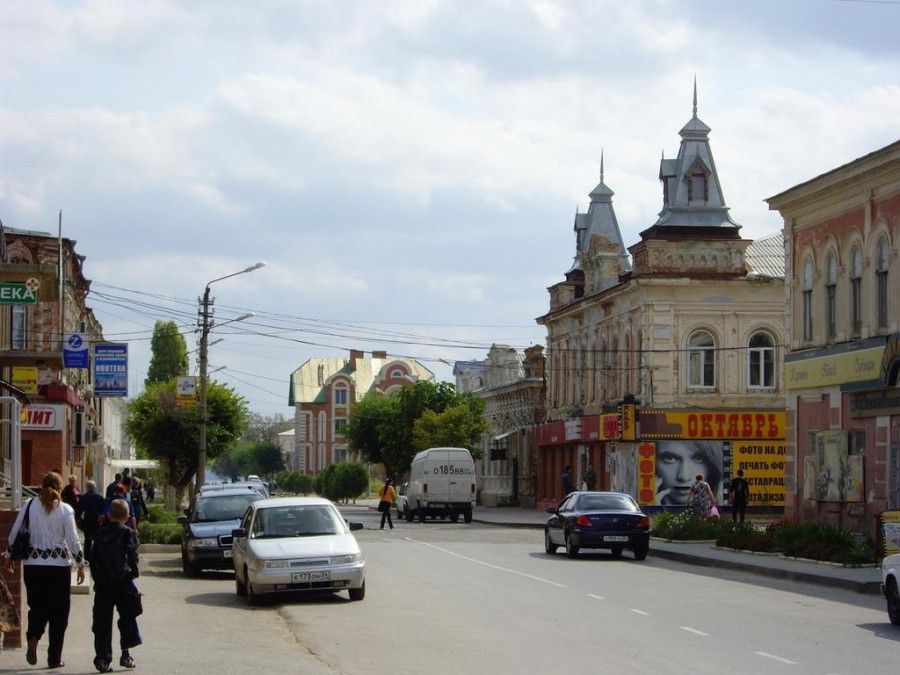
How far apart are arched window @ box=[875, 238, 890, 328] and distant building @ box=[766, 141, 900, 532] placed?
0.08ft

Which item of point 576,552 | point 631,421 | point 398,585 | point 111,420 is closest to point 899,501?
point 576,552

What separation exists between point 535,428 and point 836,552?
47.0 m

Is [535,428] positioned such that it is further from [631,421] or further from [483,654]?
[483,654]

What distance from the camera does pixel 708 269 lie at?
56.7 meters

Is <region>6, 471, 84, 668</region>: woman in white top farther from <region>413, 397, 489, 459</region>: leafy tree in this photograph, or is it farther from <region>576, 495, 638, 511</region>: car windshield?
<region>413, 397, 489, 459</region>: leafy tree

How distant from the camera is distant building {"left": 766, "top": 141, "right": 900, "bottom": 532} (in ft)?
105

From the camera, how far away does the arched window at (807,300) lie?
122ft

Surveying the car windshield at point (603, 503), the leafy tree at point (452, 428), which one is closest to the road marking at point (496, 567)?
the car windshield at point (603, 503)

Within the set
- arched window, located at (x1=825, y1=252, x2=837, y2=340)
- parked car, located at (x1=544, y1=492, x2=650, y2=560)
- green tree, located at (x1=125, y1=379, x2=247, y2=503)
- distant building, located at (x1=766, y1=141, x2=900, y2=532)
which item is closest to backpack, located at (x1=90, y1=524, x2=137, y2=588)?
parked car, located at (x1=544, y1=492, x2=650, y2=560)

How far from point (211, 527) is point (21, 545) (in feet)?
42.5

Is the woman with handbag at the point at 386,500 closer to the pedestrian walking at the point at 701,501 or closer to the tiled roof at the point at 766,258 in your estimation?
the pedestrian walking at the point at 701,501

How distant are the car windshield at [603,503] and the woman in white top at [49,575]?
1883 centimetres

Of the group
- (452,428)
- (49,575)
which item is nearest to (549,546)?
(49,575)

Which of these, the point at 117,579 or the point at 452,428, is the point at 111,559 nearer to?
the point at 117,579
